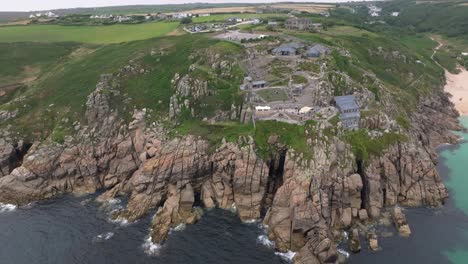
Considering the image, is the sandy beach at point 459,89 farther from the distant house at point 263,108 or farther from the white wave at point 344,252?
the white wave at point 344,252

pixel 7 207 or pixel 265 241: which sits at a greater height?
pixel 265 241

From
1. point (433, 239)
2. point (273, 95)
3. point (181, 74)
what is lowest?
point (433, 239)

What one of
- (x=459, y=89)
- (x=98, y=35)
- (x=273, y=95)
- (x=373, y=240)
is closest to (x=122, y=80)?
(x=273, y=95)

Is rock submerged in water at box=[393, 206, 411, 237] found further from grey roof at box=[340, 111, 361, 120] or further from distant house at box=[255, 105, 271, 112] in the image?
distant house at box=[255, 105, 271, 112]

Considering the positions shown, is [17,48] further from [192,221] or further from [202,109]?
[192,221]

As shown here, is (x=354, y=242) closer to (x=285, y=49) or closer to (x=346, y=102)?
(x=346, y=102)

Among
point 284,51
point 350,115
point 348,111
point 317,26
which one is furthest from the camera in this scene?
point 317,26
